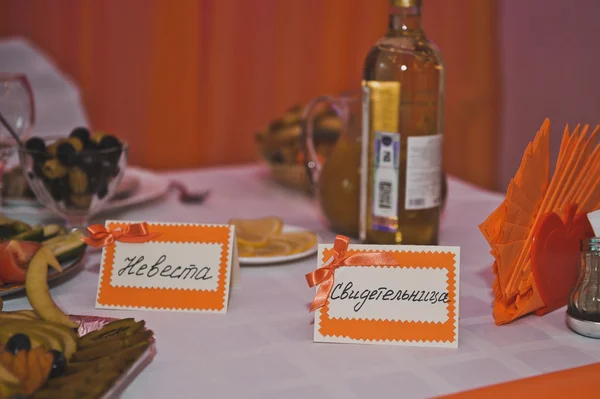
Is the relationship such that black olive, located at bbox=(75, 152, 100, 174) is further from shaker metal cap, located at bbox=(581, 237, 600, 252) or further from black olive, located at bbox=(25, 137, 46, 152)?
shaker metal cap, located at bbox=(581, 237, 600, 252)

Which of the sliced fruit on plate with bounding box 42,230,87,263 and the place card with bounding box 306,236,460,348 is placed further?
the sliced fruit on plate with bounding box 42,230,87,263

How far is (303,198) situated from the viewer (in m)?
1.48

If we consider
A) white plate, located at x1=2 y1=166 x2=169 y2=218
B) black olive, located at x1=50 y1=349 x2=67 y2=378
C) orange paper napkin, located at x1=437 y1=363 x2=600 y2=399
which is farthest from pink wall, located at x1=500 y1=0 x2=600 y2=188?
black olive, located at x1=50 y1=349 x2=67 y2=378

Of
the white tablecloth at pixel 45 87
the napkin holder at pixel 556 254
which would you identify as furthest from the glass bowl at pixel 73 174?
the white tablecloth at pixel 45 87

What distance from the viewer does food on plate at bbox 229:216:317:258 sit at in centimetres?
106

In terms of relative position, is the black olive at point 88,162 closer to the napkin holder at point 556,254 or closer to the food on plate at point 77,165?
the food on plate at point 77,165

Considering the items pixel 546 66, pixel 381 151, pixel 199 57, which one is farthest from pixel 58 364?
pixel 546 66

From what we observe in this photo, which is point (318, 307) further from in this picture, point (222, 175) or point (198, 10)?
point (198, 10)

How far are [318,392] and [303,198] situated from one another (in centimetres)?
81

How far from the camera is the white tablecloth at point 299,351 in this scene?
70 cm

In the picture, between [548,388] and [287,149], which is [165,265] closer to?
[548,388]

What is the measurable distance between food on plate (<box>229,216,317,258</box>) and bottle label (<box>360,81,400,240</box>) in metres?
0.11

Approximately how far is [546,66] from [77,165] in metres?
1.75

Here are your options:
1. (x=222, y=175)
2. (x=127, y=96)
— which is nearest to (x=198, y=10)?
(x=127, y=96)
